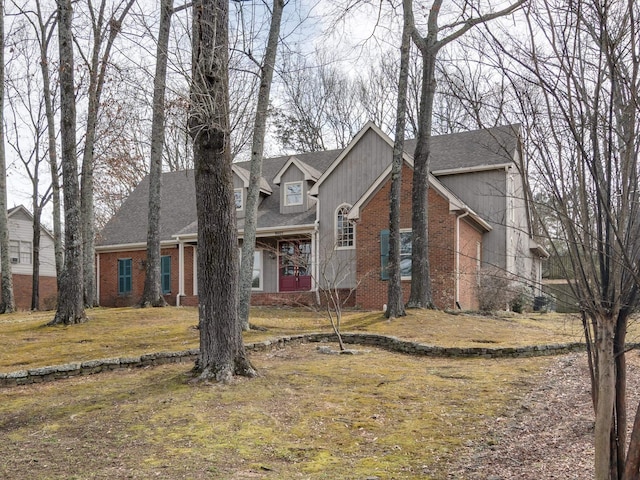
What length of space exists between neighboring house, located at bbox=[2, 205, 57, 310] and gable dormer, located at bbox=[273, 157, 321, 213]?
641 inches

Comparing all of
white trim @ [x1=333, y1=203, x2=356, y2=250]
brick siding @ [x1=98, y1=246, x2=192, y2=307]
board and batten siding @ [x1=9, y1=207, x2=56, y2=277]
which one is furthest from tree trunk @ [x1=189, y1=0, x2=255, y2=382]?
board and batten siding @ [x1=9, y1=207, x2=56, y2=277]

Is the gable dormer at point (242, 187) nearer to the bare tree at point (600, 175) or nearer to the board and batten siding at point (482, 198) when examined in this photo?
the board and batten siding at point (482, 198)

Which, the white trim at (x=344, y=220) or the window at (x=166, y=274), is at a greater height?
the white trim at (x=344, y=220)

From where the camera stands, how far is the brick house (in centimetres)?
3039

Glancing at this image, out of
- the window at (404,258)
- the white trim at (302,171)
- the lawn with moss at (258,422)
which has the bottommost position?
the lawn with moss at (258,422)

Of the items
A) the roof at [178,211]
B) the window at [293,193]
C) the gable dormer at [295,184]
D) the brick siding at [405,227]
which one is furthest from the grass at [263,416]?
the window at [293,193]

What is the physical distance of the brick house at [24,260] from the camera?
3039 centimetres

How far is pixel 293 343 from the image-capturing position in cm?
1097

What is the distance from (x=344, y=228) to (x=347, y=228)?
0.61 feet

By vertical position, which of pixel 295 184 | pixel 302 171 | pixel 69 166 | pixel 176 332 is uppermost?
pixel 302 171

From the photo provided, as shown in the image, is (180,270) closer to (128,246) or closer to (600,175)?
(128,246)

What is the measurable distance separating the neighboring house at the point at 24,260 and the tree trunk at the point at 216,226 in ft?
86.0

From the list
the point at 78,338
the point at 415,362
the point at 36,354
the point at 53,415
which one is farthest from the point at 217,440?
the point at 78,338

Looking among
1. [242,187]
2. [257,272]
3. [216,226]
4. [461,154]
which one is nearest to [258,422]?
[216,226]
